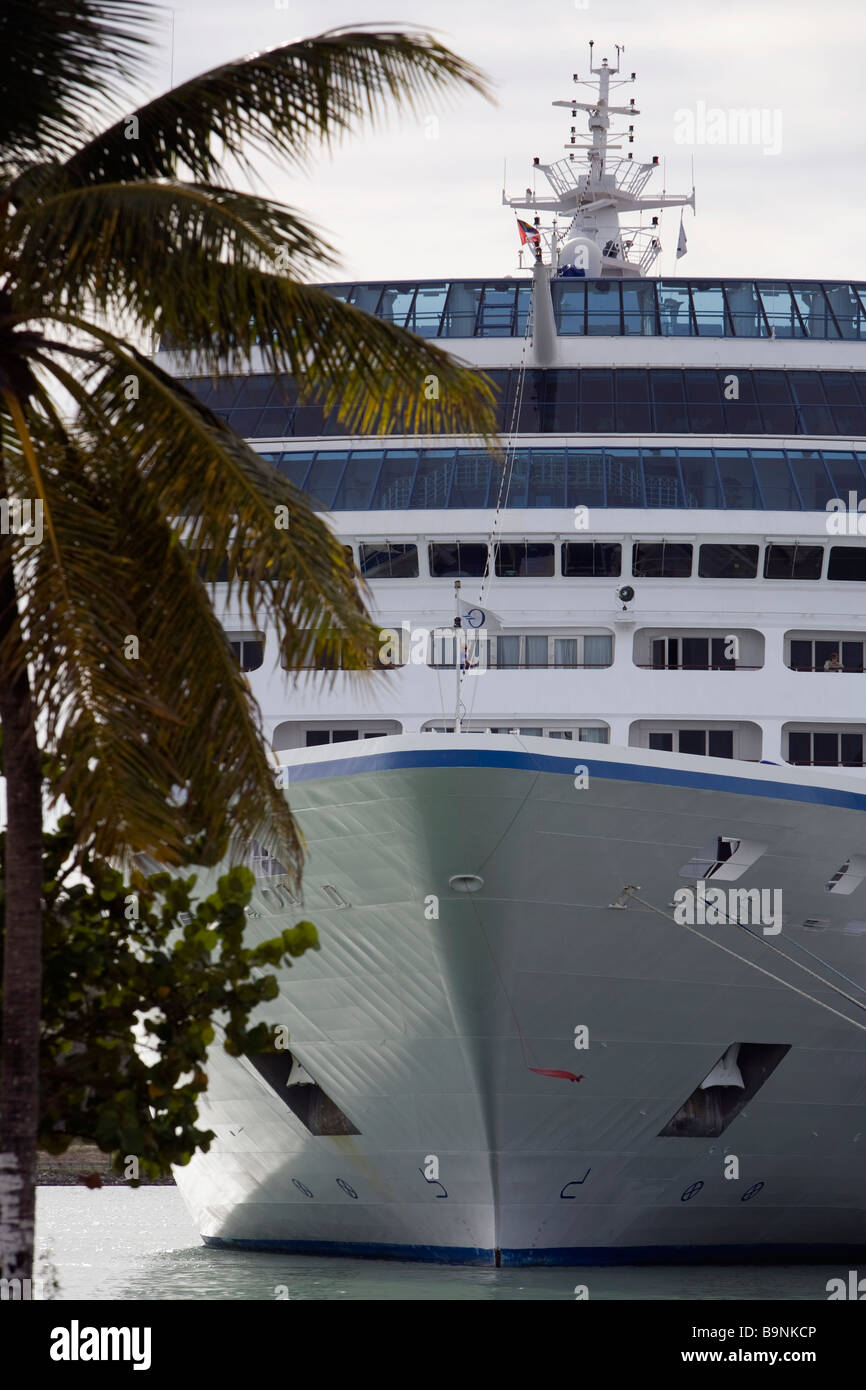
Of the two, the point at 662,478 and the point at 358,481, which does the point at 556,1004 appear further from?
the point at 358,481

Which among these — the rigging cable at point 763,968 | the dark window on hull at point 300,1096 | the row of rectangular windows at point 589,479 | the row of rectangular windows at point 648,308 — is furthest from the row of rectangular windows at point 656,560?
the dark window on hull at point 300,1096

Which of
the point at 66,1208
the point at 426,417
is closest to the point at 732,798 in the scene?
the point at 426,417

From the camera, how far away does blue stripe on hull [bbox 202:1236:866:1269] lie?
1842 centimetres


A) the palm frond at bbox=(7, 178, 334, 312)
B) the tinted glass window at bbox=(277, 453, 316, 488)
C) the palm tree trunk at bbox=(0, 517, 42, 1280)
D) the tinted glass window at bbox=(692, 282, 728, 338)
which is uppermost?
the tinted glass window at bbox=(692, 282, 728, 338)

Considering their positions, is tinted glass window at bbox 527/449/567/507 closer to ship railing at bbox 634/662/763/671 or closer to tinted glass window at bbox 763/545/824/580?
ship railing at bbox 634/662/763/671

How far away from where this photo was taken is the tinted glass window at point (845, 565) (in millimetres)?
20688

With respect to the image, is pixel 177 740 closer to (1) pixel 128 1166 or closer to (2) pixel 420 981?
(1) pixel 128 1166

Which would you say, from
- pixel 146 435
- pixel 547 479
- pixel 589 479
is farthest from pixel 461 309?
pixel 146 435

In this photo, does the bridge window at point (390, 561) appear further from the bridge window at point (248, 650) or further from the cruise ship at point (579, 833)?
the bridge window at point (248, 650)

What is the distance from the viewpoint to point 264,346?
32.7ft

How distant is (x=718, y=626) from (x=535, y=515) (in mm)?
2383

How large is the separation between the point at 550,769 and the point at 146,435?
7.07 meters

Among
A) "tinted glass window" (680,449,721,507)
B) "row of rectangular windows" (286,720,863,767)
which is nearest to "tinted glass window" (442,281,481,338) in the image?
"tinted glass window" (680,449,721,507)

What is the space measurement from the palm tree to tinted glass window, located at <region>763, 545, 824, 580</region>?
36.3 ft
